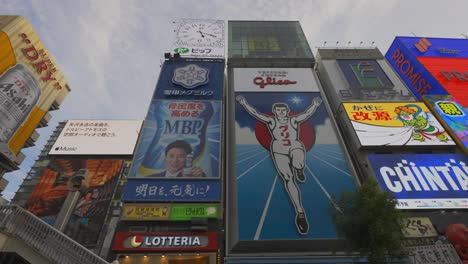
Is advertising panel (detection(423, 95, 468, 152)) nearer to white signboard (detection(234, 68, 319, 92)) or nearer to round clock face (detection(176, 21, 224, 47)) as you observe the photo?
white signboard (detection(234, 68, 319, 92))

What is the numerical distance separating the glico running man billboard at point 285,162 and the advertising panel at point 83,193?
15629 millimetres

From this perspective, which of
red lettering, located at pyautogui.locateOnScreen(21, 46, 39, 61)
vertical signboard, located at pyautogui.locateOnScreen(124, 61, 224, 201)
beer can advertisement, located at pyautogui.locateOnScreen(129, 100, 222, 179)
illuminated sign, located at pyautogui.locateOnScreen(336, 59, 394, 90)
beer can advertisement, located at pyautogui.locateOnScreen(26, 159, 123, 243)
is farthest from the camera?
illuminated sign, located at pyautogui.locateOnScreen(336, 59, 394, 90)

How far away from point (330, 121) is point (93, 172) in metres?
25.5

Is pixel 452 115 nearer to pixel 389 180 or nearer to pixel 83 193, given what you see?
pixel 389 180

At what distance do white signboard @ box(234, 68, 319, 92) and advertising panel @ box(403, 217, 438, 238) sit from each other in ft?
45.0

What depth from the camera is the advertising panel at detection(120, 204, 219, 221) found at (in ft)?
57.6

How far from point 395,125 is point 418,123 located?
2.30 meters

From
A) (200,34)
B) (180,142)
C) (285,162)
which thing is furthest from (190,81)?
(285,162)

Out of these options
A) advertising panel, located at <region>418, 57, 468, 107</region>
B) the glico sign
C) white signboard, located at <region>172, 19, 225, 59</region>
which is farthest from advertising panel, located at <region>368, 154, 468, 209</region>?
white signboard, located at <region>172, 19, 225, 59</region>

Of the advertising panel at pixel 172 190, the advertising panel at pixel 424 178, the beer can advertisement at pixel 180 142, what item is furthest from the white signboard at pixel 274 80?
the advertising panel at pixel 172 190

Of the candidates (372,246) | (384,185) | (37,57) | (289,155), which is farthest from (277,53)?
(37,57)

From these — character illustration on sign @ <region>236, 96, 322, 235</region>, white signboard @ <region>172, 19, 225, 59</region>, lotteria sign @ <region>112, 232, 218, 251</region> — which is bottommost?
lotteria sign @ <region>112, 232, 218, 251</region>

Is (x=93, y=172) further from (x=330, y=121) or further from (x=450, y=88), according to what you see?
(x=450, y=88)

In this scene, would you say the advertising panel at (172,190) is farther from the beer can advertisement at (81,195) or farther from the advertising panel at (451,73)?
the advertising panel at (451,73)
